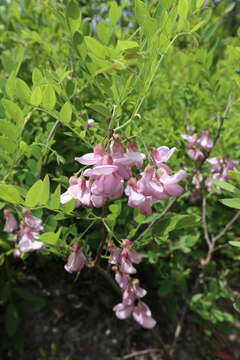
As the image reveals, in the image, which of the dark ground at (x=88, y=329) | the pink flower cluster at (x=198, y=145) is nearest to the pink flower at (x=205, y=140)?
the pink flower cluster at (x=198, y=145)

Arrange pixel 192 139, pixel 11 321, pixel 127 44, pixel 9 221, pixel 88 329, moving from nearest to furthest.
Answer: pixel 127 44, pixel 9 221, pixel 192 139, pixel 11 321, pixel 88 329

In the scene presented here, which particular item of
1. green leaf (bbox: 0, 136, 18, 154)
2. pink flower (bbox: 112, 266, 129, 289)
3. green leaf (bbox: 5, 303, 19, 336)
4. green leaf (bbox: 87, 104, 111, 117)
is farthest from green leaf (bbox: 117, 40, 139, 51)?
green leaf (bbox: 5, 303, 19, 336)

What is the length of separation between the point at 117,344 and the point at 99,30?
1.61 m

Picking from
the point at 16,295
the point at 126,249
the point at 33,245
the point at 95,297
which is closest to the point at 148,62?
the point at 126,249

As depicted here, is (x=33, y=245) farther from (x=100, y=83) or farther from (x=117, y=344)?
(x=117, y=344)

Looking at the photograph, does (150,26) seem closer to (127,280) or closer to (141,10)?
(141,10)

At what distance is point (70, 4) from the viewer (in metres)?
0.67

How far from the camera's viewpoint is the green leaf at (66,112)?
27.3 inches

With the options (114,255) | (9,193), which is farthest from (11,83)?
(114,255)

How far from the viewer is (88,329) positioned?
188cm

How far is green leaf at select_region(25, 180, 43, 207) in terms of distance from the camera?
2.10 ft

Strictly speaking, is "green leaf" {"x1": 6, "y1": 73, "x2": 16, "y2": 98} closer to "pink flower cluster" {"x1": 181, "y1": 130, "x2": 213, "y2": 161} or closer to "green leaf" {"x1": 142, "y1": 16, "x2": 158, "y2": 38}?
"green leaf" {"x1": 142, "y1": 16, "x2": 158, "y2": 38}

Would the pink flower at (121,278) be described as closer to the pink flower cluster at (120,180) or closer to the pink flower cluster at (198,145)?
the pink flower cluster at (120,180)

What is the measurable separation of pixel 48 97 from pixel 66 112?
0.05 metres
